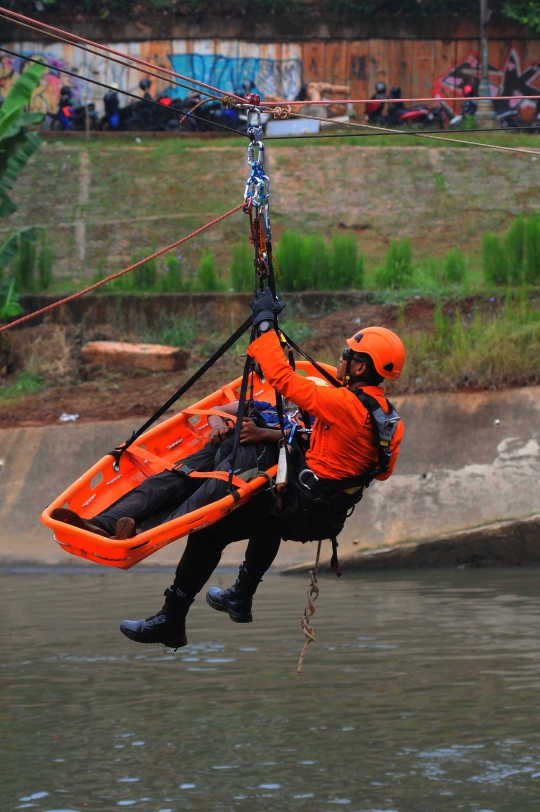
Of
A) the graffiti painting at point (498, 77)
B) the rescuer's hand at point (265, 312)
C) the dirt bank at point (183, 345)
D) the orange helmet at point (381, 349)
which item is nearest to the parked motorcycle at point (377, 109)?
the graffiti painting at point (498, 77)

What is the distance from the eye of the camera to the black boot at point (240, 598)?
741 centimetres

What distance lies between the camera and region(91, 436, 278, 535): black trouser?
6.86 metres

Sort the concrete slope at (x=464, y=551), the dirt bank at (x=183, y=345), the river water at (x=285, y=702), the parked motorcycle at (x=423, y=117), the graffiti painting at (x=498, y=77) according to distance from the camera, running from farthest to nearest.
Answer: the graffiti painting at (x=498, y=77) < the parked motorcycle at (x=423, y=117) < the dirt bank at (x=183, y=345) < the concrete slope at (x=464, y=551) < the river water at (x=285, y=702)

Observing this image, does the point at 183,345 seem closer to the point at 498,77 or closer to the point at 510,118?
the point at 510,118

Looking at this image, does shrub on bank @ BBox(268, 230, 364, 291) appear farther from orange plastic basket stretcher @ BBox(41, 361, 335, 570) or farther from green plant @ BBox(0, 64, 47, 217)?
orange plastic basket stretcher @ BBox(41, 361, 335, 570)

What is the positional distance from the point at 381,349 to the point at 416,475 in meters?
8.84

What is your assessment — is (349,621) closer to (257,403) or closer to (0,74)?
(257,403)

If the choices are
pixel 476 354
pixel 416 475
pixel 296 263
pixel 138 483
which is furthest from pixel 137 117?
pixel 138 483

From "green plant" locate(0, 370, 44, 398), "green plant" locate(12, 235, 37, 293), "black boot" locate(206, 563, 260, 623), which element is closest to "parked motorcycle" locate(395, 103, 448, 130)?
"green plant" locate(12, 235, 37, 293)

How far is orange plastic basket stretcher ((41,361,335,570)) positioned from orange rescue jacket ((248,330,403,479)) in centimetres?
33

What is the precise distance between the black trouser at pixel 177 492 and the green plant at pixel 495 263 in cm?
1269

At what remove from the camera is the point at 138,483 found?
25.7ft

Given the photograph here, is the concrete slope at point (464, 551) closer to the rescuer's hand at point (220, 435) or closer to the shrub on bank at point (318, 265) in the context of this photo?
the shrub on bank at point (318, 265)

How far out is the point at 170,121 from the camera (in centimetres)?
2725
